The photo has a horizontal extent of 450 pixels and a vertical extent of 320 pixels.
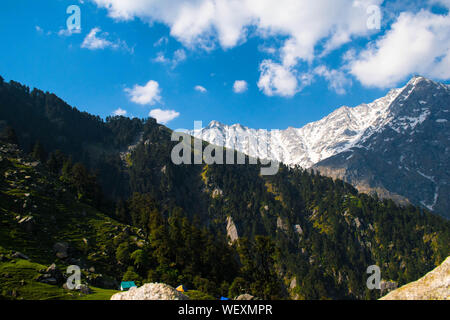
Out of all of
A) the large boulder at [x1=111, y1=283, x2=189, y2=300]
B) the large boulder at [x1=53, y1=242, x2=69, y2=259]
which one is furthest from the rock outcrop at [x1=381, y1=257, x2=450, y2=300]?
the large boulder at [x1=53, y1=242, x2=69, y2=259]

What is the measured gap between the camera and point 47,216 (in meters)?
67.4

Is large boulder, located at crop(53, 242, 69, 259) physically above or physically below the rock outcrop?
below

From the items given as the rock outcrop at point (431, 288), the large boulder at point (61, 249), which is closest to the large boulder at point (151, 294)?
the rock outcrop at point (431, 288)

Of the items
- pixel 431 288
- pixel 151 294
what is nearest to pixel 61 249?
pixel 151 294

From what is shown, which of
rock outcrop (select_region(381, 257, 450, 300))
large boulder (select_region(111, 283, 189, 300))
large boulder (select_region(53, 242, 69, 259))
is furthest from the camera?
large boulder (select_region(53, 242, 69, 259))

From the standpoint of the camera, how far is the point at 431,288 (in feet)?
41.7

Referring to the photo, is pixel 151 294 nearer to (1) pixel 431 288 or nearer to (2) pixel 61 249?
(1) pixel 431 288

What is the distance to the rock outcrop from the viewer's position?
1219 centimetres

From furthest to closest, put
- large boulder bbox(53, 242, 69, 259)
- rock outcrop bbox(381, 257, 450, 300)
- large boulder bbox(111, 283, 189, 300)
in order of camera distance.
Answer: large boulder bbox(53, 242, 69, 259)
large boulder bbox(111, 283, 189, 300)
rock outcrop bbox(381, 257, 450, 300)

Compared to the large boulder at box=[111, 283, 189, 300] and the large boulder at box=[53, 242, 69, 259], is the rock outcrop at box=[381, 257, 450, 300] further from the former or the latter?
the large boulder at box=[53, 242, 69, 259]

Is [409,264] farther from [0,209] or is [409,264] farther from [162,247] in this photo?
[0,209]
